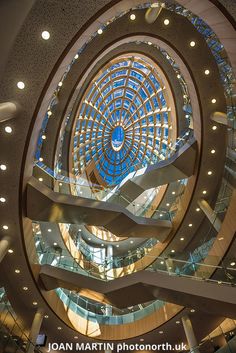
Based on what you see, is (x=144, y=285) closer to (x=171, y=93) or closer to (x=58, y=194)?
(x=58, y=194)

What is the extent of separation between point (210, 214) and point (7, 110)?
13.0 metres

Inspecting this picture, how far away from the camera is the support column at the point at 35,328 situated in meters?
11.9

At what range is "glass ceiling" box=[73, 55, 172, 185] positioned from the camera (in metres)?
26.9

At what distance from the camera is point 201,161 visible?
50.6 feet

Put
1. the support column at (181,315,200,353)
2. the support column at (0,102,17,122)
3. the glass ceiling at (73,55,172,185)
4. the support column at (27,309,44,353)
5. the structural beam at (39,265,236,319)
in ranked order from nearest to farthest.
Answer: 1. the support column at (0,102,17,122)
2. the structural beam at (39,265,236,319)
3. the support column at (27,309,44,353)
4. the support column at (181,315,200,353)
5. the glass ceiling at (73,55,172,185)

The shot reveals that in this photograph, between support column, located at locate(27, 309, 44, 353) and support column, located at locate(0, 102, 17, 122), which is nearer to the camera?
support column, located at locate(0, 102, 17, 122)

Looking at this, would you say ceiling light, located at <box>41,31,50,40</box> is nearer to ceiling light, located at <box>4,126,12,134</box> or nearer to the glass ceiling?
ceiling light, located at <box>4,126,12,134</box>

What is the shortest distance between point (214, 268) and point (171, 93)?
15.7 metres

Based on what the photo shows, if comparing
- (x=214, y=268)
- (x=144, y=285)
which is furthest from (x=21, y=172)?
(x=214, y=268)

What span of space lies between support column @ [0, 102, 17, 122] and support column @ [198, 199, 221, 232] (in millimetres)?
12219

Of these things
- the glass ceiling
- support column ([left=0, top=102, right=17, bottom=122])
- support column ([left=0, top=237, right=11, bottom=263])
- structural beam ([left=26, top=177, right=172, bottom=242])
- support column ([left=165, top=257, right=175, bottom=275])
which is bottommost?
support column ([left=165, top=257, right=175, bottom=275])

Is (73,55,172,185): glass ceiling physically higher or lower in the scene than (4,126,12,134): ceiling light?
higher

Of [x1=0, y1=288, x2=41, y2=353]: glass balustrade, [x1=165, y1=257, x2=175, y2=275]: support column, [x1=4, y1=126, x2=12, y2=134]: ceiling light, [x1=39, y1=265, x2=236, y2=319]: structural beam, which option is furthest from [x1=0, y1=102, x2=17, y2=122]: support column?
[x1=165, y1=257, x2=175, y2=275]: support column

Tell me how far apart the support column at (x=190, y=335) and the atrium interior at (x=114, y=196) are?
0.07 m
